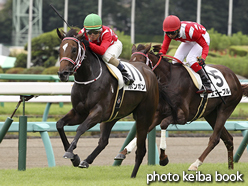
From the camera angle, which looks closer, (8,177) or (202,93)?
(8,177)

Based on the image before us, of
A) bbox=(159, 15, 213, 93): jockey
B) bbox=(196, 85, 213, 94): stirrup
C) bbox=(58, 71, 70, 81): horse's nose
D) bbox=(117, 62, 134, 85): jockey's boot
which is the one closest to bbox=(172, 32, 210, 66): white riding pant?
bbox=(159, 15, 213, 93): jockey

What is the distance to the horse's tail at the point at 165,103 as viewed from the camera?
6.13m

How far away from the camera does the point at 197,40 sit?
6316mm

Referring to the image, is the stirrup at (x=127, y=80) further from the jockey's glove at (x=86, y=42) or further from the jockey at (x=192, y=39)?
the jockey at (x=192, y=39)

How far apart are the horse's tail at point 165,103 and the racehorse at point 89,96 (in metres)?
0.54

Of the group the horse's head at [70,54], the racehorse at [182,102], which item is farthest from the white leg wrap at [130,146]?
the horse's head at [70,54]

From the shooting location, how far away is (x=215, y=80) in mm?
6512

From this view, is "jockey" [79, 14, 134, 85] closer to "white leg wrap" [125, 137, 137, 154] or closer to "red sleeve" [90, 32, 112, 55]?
"red sleeve" [90, 32, 112, 55]

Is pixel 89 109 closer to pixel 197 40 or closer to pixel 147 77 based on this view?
pixel 147 77

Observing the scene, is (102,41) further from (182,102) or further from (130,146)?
(182,102)

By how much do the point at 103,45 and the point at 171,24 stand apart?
1.11 m

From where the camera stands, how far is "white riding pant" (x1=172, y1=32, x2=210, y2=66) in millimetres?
6401

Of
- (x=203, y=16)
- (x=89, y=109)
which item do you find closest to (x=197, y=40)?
(x=89, y=109)

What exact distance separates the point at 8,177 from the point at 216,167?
251 centimetres
